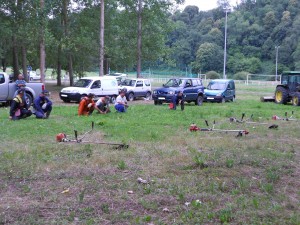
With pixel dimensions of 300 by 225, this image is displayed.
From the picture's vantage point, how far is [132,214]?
535 cm

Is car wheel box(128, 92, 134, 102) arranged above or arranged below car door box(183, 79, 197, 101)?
below

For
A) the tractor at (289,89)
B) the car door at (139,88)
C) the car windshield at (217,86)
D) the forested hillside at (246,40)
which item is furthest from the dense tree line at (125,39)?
the tractor at (289,89)

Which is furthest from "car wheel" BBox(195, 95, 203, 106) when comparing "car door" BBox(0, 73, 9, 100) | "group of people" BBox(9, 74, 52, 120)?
"group of people" BBox(9, 74, 52, 120)

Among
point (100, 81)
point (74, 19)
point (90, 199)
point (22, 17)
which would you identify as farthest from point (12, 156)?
point (74, 19)

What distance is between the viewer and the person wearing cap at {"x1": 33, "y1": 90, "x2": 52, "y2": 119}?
49.3ft

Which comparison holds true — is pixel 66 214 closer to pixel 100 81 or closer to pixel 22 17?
pixel 100 81

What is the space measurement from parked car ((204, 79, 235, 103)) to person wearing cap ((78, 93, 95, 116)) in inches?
522

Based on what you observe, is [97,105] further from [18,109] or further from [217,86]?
[217,86]

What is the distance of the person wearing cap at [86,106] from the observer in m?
16.3

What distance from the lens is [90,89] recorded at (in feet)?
82.3

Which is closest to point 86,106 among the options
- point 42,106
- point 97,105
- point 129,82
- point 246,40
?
point 97,105

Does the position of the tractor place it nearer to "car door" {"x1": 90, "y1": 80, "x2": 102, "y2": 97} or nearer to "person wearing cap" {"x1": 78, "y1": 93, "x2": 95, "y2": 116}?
"car door" {"x1": 90, "y1": 80, "x2": 102, "y2": 97}

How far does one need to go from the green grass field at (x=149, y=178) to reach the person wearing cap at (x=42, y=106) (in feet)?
8.70

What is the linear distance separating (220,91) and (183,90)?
4.15 meters
